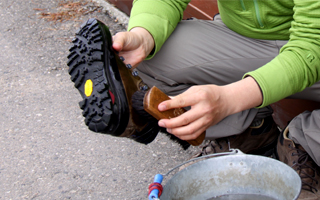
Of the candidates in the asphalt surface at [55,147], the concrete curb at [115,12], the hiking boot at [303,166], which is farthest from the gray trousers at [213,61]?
the concrete curb at [115,12]

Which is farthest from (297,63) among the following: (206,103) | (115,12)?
(115,12)

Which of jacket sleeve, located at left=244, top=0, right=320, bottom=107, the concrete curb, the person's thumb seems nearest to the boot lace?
jacket sleeve, located at left=244, top=0, right=320, bottom=107

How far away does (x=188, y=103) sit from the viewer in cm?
105

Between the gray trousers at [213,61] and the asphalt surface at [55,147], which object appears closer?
the gray trousers at [213,61]

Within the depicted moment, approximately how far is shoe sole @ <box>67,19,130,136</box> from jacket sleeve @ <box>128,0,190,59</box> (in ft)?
0.76

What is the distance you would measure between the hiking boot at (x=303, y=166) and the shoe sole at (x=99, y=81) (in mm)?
679

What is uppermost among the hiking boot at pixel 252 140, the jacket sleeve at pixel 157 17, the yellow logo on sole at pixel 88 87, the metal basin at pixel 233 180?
the jacket sleeve at pixel 157 17

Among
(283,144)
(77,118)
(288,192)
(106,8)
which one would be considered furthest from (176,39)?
(106,8)

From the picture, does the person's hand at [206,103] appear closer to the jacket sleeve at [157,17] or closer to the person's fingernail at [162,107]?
the person's fingernail at [162,107]

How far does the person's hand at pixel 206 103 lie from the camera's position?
3.44 ft

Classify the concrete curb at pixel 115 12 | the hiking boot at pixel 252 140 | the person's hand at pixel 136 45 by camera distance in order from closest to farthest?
1. the person's hand at pixel 136 45
2. the hiking boot at pixel 252 140
3. the concrete curb at pixel 115 12

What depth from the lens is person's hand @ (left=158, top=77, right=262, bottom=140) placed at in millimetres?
1050

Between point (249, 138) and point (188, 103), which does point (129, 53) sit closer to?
point (188, 103)

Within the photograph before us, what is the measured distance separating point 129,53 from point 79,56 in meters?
0.22
